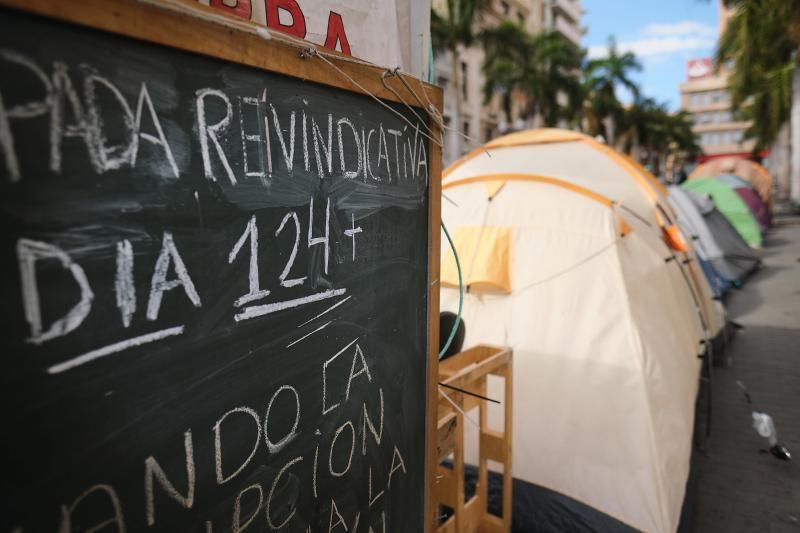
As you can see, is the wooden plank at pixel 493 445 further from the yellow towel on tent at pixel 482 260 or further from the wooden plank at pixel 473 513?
the yellow towel on tent at pixel 482 260

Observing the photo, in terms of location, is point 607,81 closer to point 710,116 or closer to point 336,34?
point 336,34

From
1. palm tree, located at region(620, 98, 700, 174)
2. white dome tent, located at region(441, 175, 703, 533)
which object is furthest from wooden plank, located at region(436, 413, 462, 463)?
palm tree, located at region(620, 98, 700, 174)

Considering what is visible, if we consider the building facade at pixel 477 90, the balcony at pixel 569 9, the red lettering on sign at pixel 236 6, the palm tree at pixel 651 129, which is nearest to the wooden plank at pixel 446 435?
the red lettering on sign at pixel 236 6

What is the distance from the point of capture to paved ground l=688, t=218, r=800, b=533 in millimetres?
3119

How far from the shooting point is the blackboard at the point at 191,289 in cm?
77

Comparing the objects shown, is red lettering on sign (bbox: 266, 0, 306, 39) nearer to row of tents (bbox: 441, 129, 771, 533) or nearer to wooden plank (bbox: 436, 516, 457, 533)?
wooden plank (bbox: 436, 516, 457, 533)

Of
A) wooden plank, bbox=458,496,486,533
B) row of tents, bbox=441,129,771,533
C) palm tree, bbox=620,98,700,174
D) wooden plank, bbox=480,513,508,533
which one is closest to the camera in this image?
wooden plank, bbox=458,496,486,533

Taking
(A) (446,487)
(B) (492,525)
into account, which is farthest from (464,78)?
(A) (446,487)

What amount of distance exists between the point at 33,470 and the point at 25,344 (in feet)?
0.68

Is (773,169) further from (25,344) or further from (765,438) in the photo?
(25,344)

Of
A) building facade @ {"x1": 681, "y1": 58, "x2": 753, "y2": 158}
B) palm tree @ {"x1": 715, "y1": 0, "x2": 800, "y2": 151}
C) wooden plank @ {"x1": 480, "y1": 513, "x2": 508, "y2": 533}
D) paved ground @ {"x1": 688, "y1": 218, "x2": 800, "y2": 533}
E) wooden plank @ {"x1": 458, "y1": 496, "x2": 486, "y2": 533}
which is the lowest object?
paved ground @ {"x1": 688, "y1": 218, "x2": 800, "y2": 533}

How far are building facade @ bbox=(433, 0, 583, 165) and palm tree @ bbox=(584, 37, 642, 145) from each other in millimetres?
4164

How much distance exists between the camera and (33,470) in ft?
2.57

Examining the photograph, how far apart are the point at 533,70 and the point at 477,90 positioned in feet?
22.5
